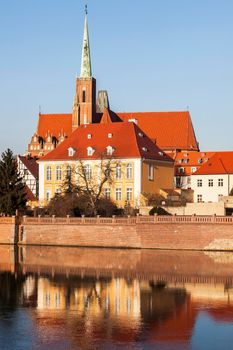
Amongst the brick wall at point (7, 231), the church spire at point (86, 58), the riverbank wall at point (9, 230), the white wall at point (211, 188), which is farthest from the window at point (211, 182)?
the church spire at point (86, 58)

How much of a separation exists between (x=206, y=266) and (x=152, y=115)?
72079 millimetres

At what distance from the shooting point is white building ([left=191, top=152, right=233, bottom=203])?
98688 millimetres

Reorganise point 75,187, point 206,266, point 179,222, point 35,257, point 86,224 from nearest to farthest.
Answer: point 206,266, point 35,257, point 179,222, point 86,224, point 75,187

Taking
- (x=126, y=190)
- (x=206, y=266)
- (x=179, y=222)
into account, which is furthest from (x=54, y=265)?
(x=126, y=190)

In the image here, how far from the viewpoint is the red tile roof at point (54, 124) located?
129000 millimetres

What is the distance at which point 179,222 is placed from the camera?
67.4 meters

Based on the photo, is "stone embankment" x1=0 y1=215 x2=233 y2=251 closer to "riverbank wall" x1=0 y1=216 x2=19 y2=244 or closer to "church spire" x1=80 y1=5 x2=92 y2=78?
"riverbank wall" x1=0 y1=216 x2=19 y2=244

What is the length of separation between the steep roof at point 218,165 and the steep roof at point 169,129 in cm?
1719

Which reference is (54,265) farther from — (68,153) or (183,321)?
(68,153)

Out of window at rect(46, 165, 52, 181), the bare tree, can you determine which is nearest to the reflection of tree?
the bare tree

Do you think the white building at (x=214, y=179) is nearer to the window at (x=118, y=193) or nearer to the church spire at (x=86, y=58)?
the window at (x=118, y=193)

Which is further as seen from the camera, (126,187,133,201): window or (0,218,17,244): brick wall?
(126,187,133,201): window

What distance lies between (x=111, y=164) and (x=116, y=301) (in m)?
54.2

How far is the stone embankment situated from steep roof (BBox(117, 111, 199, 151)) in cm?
4805
